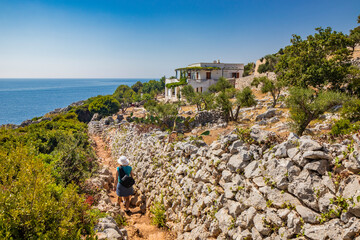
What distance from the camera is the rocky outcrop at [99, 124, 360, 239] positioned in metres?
3.87

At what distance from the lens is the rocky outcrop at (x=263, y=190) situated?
3869mm

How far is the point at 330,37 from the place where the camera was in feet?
75.8

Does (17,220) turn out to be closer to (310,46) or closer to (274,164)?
(274,164)

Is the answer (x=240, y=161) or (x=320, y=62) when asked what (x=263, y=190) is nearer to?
(x=240, y=161)

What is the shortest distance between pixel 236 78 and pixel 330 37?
31.8 m

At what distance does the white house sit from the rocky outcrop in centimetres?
4219

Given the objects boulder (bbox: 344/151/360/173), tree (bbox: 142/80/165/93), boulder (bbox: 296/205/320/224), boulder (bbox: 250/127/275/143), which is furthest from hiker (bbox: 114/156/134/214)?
tree (bbox: 142/80/165/93)

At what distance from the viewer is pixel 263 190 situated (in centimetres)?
501

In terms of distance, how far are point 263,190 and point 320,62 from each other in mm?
23808

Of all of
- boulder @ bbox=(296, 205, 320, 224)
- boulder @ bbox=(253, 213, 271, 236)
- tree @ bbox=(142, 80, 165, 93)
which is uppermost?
tree @ bbox=(142, 80, 165, 93)

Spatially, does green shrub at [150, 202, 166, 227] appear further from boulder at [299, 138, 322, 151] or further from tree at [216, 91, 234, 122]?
tree at [216, 91, 234, 122]

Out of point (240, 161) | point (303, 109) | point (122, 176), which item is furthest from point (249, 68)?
point (240, 161)

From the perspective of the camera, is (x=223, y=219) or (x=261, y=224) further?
(x=223, y=219)

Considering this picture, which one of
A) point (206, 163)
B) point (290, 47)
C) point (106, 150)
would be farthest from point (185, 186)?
point (290, 47)
